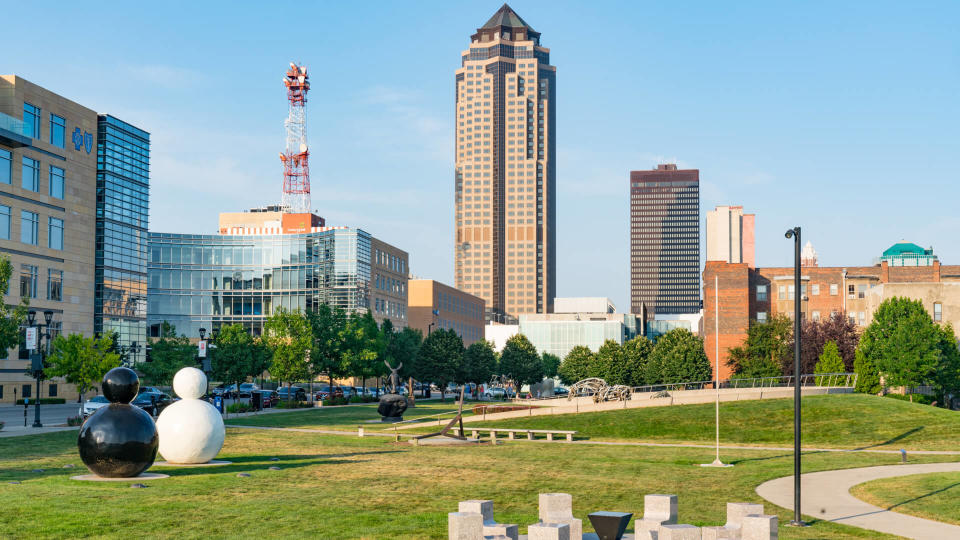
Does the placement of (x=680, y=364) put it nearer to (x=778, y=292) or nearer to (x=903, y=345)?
(x=778, y=292)

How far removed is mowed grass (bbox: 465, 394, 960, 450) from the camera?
130ft

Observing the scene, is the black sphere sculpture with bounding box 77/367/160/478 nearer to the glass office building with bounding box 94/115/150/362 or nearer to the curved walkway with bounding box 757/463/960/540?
the curved walkway with bounding box 757/463/960/540

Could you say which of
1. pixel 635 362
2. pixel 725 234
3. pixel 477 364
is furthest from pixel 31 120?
pixel 725 234

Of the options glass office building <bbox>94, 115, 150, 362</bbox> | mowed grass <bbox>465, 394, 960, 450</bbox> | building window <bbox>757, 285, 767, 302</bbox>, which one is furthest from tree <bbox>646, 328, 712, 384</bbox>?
glass office building <bbox>94, 115, 150, 362</bbox>

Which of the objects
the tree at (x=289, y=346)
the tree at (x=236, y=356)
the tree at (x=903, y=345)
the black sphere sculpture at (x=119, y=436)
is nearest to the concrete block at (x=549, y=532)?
the black sphere sculpture at (x=119, y=436)

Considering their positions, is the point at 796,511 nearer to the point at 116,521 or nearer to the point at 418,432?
the point at 116,521

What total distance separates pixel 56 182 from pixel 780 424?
223 ft

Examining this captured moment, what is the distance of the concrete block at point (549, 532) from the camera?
38.8 feet

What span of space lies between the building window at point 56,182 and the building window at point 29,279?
23.9 ft

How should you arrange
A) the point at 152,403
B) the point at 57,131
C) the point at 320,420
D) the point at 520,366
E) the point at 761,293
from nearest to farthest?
the point at 320,420
the point at 152,403
the point at 57,131
the point at 761,293
the point at 520,366

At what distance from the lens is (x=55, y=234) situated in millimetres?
82938

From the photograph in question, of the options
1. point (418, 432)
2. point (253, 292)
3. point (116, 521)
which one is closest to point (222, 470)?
→ point (116, 521)

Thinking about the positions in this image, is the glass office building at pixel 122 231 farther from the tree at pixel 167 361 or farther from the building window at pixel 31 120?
the tree at pixel 167 361

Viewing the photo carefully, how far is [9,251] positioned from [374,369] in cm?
3334
